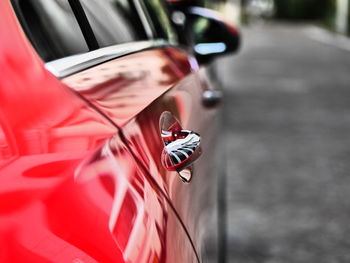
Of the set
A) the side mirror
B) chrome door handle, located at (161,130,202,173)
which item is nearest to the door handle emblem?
chrome door handle, located at (161,130,202,173)

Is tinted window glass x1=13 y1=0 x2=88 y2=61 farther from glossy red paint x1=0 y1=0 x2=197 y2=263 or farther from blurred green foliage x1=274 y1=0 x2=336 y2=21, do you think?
blurred green foliage x1=274 y1=0 x2=336 y2=21

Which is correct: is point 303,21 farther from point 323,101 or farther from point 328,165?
point 328,165

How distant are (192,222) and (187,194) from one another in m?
0.06

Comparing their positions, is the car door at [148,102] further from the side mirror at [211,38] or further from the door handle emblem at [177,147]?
the side mirror at [211,38]

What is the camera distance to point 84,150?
3.67 ft

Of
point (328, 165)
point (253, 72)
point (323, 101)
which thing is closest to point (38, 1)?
point (328, 165)

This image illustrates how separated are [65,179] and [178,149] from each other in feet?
1.22

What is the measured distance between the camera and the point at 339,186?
18.0 feet

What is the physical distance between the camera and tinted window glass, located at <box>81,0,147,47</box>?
5.49ft

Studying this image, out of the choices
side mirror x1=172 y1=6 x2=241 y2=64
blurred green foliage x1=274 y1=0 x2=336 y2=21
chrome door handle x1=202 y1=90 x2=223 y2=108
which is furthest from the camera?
blurred green foliage x1=274 y1=0 x2=336 y2=21

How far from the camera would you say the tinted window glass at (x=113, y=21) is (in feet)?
5.49

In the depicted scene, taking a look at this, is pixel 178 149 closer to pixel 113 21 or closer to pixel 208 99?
pixel 113 21

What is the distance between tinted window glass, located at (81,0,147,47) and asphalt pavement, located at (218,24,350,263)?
1870 millimetres

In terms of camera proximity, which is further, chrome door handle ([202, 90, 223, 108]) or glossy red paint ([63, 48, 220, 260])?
chrome door handle ([202, 90, 223, 108])
